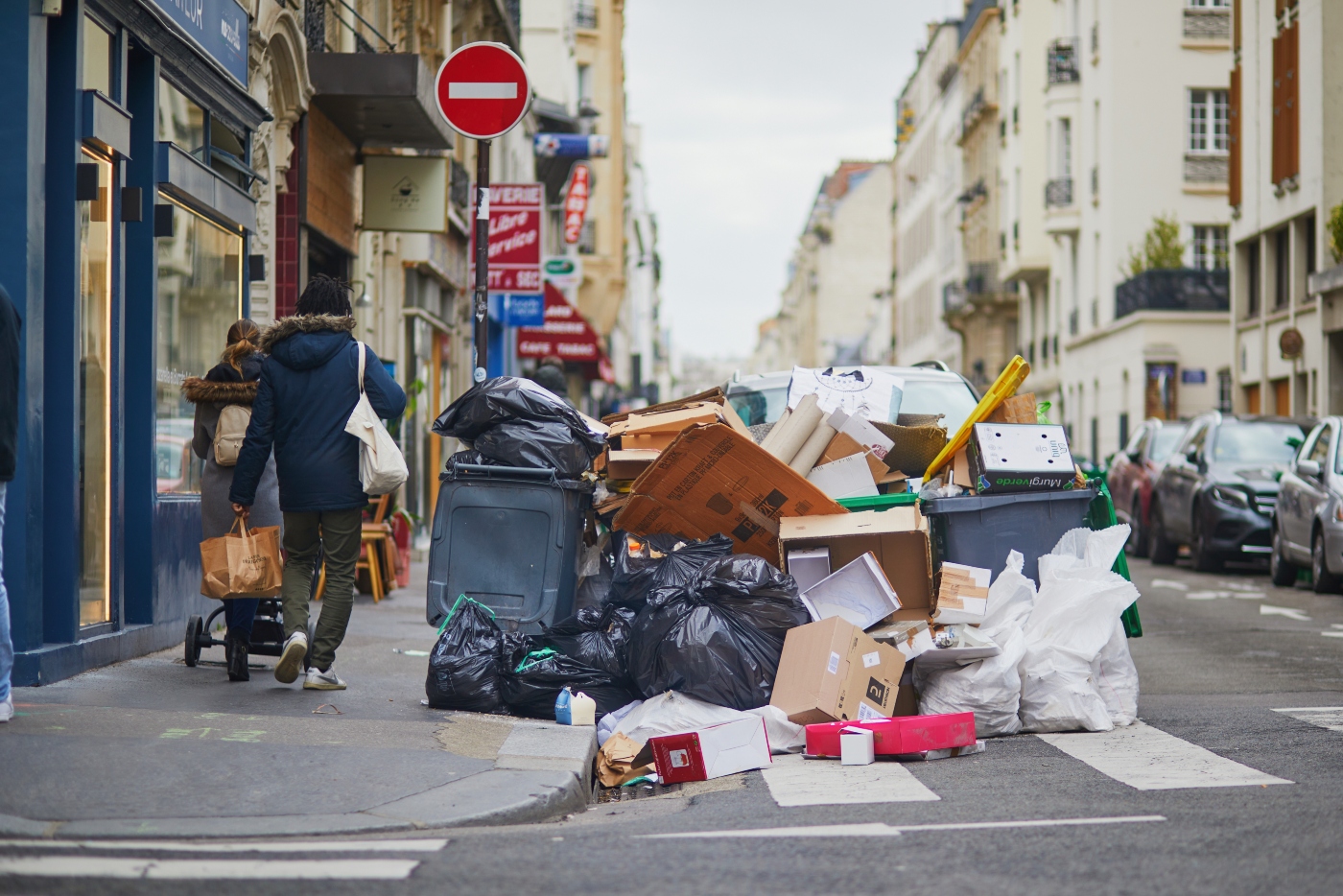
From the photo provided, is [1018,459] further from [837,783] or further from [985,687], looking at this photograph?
[837,783]

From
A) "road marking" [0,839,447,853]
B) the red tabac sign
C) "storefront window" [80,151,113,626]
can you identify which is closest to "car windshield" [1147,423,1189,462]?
the red tabac sign

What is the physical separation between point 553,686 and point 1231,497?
1239 centimetres

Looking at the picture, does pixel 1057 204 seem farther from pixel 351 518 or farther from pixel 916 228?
pixel 351 518

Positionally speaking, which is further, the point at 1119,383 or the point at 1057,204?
the point at 1057,204

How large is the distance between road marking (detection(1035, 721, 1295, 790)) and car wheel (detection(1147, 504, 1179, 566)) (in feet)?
43.5

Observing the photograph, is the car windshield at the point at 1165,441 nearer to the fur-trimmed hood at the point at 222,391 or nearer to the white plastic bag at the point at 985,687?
the white plastic bag at the point at 985,687

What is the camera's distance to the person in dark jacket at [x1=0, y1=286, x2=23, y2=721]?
6.69 meters

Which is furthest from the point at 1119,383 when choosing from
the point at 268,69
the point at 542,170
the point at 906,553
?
the point at 906,553

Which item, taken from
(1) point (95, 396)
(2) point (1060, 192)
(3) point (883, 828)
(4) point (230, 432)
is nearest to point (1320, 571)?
(4) point (230, 432)

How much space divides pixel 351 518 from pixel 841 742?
2653mm

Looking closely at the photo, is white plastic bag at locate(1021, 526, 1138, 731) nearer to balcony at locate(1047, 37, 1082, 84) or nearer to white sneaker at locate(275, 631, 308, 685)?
white sneaker at locate(275, 631, 308, 685)

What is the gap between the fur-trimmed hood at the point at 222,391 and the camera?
8.54 m

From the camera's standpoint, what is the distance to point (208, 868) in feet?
15.5

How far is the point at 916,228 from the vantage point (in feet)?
270
